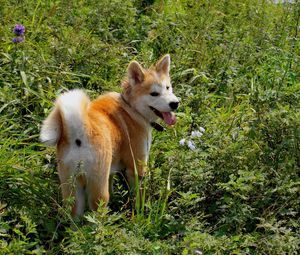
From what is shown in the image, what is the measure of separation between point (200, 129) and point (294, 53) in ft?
6.49

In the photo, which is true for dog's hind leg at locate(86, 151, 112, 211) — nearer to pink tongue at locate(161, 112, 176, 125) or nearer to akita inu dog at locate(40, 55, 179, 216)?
akita inu dog at locate(40, 55, 179, 216)

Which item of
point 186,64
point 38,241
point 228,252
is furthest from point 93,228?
point 186,64

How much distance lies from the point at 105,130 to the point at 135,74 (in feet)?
2.51

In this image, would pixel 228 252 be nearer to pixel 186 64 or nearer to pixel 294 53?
pixel 186 64

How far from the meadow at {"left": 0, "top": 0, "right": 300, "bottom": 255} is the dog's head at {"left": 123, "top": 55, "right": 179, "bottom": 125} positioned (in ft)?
0.92

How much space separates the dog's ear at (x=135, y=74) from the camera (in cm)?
501

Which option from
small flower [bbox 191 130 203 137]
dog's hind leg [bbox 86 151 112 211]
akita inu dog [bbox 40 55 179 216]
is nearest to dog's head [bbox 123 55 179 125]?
akita inu dog [bbox 40 55 179 216]

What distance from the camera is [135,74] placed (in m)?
5.07

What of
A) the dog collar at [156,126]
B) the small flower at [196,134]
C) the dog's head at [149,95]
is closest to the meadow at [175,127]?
the small flower at [196,134]

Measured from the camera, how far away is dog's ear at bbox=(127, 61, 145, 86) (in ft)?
16.4

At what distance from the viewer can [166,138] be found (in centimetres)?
538

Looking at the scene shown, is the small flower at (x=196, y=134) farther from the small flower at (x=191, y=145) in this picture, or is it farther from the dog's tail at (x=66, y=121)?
the dog's tail at (x=66, y=121)

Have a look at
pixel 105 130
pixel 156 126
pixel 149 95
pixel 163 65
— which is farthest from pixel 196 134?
pixel 105 130

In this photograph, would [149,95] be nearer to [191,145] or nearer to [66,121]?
[191,145]
